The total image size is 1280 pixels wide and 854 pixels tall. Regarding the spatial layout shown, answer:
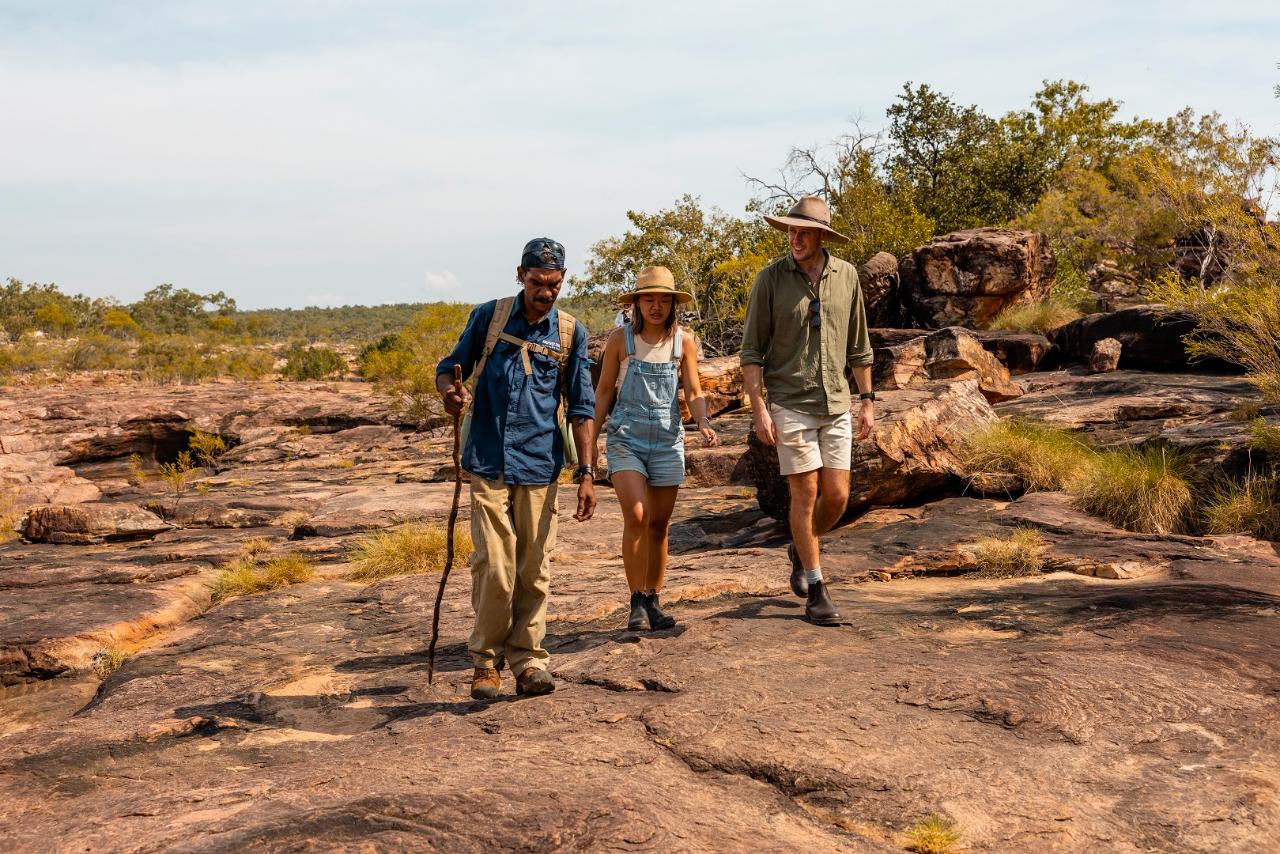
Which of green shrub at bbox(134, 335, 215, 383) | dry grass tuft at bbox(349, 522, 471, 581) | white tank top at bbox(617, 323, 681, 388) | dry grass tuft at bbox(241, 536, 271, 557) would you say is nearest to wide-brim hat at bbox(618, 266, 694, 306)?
white tank top at bbox(617, 323, 681, 388)

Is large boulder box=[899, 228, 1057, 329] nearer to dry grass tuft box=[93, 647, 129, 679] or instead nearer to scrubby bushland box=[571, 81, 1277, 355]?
scrubby bushland box=[571, 81, 1277, 355]

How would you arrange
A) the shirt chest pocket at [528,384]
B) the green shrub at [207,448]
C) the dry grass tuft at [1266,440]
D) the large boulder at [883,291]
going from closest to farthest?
the shirt chest pocket at [528,384] < the dry grass tuft at [1266,440] < the large boulder at [883,291] < the green shrub at [207,448]

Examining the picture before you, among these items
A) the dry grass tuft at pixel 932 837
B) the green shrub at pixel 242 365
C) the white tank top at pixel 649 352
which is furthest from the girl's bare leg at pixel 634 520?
the green shrub at pixel 242 365

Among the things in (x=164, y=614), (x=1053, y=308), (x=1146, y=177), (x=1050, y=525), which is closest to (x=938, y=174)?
(x=1146, y=177)

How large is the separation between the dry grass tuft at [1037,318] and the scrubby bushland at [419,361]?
12.2 meters

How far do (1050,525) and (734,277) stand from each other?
22.8 meters

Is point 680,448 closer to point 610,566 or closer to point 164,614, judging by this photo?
point 610,566

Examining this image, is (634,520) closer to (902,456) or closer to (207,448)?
(902,456)

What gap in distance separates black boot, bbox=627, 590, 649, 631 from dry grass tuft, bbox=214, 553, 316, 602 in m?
4.54

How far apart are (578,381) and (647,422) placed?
0.50m

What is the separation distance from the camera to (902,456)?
845cm

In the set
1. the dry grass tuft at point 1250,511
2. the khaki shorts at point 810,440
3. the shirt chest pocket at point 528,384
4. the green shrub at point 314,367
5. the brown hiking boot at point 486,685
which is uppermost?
the green shrub at point 314,367

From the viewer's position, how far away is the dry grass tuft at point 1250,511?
285 inches

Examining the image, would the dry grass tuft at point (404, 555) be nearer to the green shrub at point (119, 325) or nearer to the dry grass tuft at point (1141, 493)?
the dry grass tuft at point (1141, 493)
